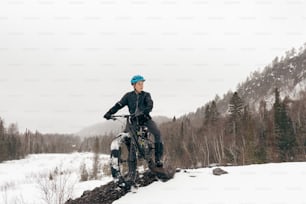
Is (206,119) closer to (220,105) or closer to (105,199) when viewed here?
(105,199)

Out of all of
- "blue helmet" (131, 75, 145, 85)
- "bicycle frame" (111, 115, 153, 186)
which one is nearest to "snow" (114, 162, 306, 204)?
"bicycle frame" (111, 115, 153, 186)

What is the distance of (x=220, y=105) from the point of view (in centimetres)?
14788

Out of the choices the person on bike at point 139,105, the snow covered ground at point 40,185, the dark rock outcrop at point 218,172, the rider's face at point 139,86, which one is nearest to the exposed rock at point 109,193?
the person on bike at point 139,105

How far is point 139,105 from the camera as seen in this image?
7.32 m

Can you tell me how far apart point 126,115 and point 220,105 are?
144861 millimetres

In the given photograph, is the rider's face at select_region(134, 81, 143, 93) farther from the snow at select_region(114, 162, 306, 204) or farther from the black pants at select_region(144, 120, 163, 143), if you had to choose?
the snow at select_region(114, 162, 306, 204)

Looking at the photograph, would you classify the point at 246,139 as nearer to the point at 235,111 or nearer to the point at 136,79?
the point at 235,111

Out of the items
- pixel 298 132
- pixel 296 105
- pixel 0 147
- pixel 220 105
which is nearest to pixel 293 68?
pixel 220 105

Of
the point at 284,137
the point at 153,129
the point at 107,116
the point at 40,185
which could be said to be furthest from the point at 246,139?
the point at 107,116

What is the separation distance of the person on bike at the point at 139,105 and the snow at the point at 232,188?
1.06 metres

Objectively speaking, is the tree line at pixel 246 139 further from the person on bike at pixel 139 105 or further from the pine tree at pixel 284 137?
the person on bike at pixel 139 105

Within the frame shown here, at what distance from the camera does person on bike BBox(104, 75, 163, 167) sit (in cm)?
725

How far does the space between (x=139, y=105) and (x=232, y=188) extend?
2892 millimetres

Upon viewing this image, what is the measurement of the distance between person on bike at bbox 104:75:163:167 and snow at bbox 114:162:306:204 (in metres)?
1.06
